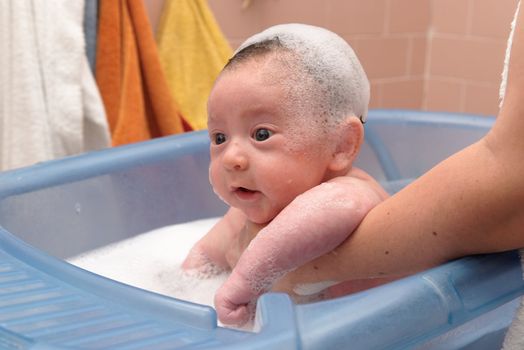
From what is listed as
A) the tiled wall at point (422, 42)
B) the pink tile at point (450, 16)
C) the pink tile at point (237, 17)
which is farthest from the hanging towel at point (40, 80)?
the pink tile at point (450, 16)

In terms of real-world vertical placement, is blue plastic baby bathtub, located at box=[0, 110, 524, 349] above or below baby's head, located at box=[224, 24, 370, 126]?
below

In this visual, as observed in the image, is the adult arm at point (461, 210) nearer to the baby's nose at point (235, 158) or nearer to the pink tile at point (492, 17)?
the baby's nose at point (235, 158)

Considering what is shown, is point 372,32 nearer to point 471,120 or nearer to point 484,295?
point 471,120

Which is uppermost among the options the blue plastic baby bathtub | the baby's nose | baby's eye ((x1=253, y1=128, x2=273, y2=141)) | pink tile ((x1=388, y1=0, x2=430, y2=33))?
baby's eye ((x1=253, y1=128, x2=273, y2=141))

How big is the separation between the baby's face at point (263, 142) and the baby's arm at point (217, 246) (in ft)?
0.58

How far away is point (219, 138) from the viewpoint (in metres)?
0.92

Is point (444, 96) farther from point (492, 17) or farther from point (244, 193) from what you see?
point (244, 193)

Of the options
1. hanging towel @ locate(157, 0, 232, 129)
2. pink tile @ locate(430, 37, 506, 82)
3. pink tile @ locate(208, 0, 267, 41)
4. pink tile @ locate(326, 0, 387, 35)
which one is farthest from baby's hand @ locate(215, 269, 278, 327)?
pink tile @ locate(430, 37, 506, 82)

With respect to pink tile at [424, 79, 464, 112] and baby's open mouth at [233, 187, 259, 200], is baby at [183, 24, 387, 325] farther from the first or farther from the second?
pink tile at [424, 79, 464, 112]

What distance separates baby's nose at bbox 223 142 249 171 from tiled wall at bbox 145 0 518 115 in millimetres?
989

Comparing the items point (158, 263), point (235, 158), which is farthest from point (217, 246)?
point (235, 158)

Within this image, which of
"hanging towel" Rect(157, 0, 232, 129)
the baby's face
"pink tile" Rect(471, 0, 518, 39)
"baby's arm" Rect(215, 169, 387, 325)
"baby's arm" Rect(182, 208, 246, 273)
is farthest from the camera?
"pink tile" Rect(471, 0, 518, 39)

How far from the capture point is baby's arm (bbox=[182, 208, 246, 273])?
1.08 m

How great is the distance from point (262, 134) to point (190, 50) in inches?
32.7
